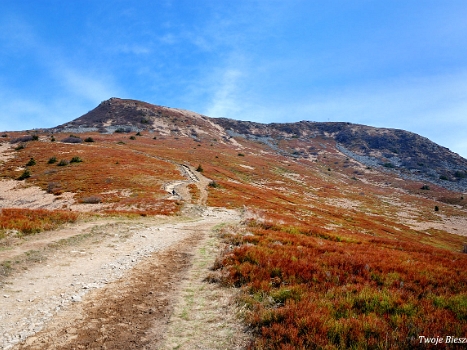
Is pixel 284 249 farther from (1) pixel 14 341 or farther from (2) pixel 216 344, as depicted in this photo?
(1) pixel 14 341

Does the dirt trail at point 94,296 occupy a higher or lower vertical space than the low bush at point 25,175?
lower

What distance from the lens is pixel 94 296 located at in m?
9.20

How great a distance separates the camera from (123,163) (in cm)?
5869

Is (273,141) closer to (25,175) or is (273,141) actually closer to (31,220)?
(25,175)

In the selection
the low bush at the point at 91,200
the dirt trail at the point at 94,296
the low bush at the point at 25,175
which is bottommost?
the dirt trail at the point at 94,296

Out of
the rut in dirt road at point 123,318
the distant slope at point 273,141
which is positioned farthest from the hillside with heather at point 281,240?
the distant slope at point 273,141

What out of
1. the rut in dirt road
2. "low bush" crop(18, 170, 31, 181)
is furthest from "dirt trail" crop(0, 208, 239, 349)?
"low bush" crop(18, 170, 31, 181)

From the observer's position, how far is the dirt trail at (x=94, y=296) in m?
6.79

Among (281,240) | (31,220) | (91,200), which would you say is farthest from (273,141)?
(31,220)

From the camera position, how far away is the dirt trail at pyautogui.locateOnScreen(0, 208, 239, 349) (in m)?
6.79

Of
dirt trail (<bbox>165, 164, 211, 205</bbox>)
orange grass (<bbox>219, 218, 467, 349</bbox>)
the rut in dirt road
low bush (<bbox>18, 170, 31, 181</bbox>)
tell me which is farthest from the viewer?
low bush (<bbox>18, 170, 31, 181</bbox>)

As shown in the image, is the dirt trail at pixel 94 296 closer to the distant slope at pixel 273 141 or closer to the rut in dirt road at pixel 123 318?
the rut in dirt road at pixel 123 318

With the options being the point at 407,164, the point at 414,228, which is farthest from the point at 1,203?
the point at 407,164

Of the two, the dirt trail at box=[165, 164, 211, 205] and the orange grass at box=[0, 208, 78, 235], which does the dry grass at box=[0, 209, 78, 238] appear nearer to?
the orange grass at box=[0, 208, 78, 235]
